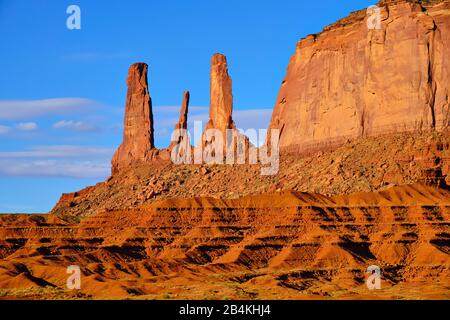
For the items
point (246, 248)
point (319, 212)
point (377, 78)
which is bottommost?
point (246, 248)

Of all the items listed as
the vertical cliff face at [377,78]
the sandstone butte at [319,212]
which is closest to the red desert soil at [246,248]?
the sandstone butte at [319,212]

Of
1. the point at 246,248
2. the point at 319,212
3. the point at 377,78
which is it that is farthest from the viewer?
the point at 377,78

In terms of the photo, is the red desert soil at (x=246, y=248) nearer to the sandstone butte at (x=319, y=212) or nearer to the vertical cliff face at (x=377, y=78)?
the sandstone butte at (x=319, y=212)

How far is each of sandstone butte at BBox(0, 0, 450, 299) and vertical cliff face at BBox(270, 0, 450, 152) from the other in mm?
213

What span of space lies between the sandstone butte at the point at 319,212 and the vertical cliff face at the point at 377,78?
21 centimetres

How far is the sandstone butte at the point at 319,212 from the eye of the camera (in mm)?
117062

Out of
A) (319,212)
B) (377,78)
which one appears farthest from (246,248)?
(377,78)

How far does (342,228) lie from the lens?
5344 inches

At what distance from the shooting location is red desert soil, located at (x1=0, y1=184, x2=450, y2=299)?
11131cm

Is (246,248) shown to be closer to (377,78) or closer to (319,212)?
(319,212)

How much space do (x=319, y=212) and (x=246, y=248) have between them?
11.1 metres

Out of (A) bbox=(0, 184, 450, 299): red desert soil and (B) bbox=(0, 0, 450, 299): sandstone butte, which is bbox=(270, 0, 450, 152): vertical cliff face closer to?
(B) bbox=(0, 0, 450, 299): sandstone butte

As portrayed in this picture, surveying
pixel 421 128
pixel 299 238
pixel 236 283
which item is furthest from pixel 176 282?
pixel 421 128

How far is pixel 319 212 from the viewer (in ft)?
454
